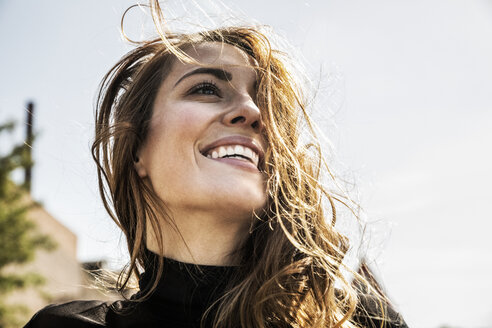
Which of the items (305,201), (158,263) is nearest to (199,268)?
(158,263)

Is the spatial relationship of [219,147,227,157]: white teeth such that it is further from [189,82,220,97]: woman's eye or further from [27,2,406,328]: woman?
[189,82,220,97]: woman's eye

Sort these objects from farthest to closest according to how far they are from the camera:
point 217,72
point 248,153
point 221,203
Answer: point 217,72 < point 248,153 < point 221,203

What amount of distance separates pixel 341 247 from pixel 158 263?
2.76 feet

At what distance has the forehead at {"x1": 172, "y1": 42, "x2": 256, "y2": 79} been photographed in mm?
2418

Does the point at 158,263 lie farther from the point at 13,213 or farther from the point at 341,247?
the point at 13,213

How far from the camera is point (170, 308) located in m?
2.08

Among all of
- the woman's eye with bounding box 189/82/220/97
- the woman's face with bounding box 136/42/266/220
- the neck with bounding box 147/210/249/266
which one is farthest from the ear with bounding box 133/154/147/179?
the woman's eye with bounding box 189/82/220/97

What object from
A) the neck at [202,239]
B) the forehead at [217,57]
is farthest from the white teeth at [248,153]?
the forehead at [217,57]

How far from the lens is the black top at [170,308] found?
2.05 meters

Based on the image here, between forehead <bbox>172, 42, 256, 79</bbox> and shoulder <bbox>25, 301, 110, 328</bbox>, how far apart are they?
1.18 metres

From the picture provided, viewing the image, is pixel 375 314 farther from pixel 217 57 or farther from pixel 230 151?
pixel 217 57

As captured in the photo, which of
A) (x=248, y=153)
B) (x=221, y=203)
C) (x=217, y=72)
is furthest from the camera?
(x=217, y=72)

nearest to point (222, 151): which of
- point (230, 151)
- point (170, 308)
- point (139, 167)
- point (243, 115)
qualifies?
point (230, 151)

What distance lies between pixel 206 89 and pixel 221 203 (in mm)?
606
